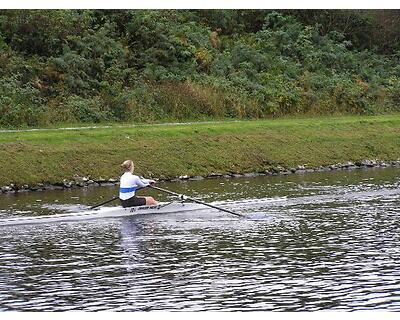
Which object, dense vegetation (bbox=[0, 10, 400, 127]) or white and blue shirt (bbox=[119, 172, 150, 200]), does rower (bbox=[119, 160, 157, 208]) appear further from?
dense vegetation (bbox=[0, 10, 400, 127])

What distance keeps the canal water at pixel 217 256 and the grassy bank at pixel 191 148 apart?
196 inches

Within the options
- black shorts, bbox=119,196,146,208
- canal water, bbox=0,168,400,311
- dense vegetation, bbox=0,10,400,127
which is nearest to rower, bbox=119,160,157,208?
black shorts, bbox=119,196,146,208

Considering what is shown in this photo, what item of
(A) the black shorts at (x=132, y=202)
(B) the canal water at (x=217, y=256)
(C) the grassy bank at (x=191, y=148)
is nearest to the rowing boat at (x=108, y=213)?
(A) the black shorts at (x=132, y=202)

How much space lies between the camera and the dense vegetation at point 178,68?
5338 cm

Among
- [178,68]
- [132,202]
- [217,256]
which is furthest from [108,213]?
[178,68]

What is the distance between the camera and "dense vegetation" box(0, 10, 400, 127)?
175 ft

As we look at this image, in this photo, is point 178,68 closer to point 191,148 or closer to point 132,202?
point 191,148

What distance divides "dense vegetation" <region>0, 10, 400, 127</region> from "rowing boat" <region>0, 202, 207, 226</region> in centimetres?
1741

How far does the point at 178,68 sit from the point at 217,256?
36647mm

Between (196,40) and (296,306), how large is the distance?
4686cm

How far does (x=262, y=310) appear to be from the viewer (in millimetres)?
18312

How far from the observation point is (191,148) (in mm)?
46594

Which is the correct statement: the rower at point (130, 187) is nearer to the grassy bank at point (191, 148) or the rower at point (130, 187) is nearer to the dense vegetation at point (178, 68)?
the grassy bank at point (191, 148)

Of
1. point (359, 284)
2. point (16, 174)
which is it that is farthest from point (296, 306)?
point (16, 174)
